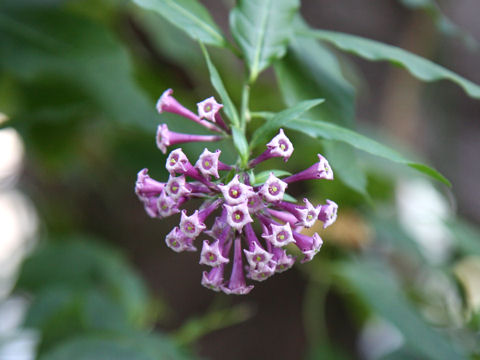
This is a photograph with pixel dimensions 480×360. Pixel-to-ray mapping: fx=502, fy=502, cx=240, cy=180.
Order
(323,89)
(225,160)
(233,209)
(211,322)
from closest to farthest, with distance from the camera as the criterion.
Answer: (233,209) < (323,89) < (225,160) < (211,322)

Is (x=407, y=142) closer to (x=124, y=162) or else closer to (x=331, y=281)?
(x=331, y=281)

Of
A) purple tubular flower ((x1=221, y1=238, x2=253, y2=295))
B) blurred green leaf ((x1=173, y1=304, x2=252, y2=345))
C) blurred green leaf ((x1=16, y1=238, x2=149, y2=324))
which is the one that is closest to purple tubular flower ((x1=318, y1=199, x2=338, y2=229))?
purple tubular flower ((x1=221, y1=238, x2=253, y2=295))

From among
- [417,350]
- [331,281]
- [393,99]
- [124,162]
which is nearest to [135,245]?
[124,162]

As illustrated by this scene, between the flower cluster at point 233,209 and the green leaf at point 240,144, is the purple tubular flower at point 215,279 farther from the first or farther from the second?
the green leaf at point 240,144

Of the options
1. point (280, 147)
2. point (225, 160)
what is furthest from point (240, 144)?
point (225, 160)

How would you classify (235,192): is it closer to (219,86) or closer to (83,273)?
(219,86)

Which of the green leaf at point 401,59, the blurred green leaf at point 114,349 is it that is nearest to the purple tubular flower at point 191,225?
→ the green leaf at point 401,59
